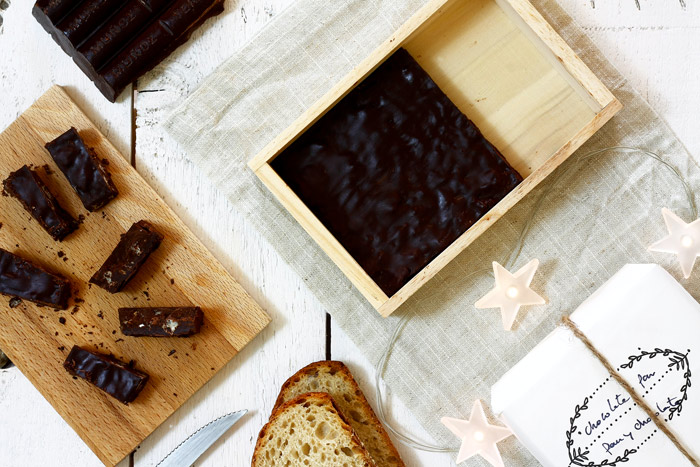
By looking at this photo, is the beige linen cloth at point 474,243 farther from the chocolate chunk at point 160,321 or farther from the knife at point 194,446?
the knife at point 194,446

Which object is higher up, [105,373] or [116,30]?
[116,30]

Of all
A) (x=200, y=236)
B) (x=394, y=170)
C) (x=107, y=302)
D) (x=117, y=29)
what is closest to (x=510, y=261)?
(x=394, y=170)

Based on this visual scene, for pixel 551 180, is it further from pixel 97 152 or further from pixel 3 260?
pixel 3 260

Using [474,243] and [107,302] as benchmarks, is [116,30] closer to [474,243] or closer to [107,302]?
[107,302]

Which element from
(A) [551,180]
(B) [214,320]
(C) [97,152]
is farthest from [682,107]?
(C) [97,152]

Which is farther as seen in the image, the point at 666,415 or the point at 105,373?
the point at 105,373

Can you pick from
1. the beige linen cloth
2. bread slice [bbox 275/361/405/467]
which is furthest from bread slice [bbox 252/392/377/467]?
the beige linen cloth

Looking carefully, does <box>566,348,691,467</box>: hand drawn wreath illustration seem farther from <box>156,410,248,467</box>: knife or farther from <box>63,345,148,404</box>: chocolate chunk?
<box>63,345,148,404</box>: chocolate chunk
